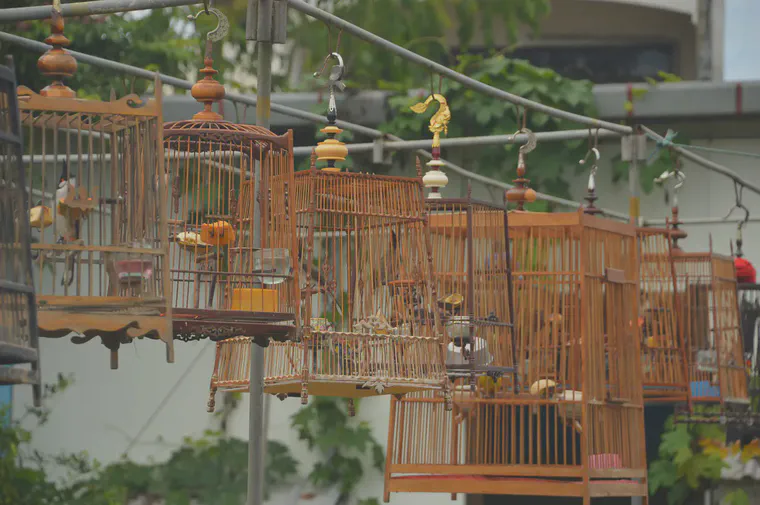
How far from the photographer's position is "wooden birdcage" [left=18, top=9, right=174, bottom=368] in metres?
4.64

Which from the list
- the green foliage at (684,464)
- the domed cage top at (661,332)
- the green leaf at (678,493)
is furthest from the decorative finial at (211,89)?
the green leaf at (678,493)

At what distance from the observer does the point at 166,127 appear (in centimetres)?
573

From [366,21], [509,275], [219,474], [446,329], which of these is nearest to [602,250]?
[509,275]

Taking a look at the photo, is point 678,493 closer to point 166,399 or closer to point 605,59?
point 166,399

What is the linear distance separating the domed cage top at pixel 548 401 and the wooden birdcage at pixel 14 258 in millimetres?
3803

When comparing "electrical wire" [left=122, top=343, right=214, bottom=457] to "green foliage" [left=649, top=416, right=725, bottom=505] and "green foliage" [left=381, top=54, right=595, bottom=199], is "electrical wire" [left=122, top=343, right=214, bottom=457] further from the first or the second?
"green foliage" [left=649, top=416, right=725, bottom=505]

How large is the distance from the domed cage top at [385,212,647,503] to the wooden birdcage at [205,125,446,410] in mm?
1143

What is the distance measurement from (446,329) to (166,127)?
186 cm

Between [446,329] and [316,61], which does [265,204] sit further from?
[316,61]

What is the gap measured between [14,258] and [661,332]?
6794mm

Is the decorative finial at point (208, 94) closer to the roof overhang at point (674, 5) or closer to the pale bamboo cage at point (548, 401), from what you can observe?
the pale bamboo cage at point (548, 401)

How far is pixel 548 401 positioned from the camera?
25.4 ft

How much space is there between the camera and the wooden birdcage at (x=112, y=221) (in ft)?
15.2

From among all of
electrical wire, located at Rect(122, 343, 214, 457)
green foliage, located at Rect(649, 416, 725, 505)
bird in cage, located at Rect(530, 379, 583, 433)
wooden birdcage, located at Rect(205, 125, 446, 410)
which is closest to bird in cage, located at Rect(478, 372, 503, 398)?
bird in cage, located at Rect(530, 379, 583, 433)
